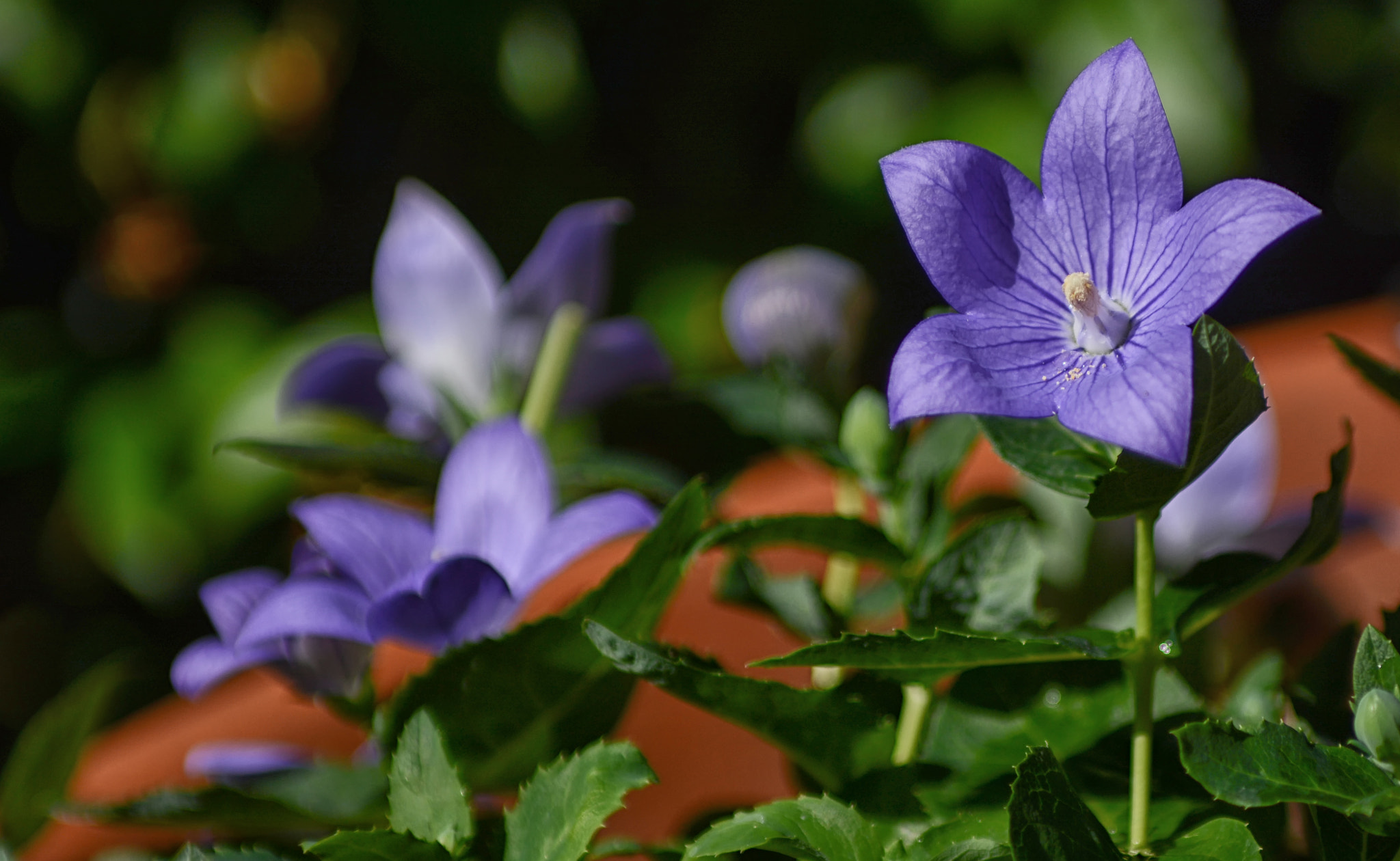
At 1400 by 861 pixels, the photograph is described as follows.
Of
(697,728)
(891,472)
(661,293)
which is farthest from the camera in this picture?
(661,293)

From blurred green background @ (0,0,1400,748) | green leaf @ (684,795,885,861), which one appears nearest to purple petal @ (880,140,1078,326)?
green leaf @ (684,795,885,861)

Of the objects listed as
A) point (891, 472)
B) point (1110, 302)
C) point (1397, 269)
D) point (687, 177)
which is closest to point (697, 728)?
point (891, 472)

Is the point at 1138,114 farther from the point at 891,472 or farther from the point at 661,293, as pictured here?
the point at 661,293

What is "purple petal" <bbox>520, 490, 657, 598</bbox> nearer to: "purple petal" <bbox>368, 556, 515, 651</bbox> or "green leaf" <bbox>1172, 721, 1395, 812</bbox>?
"purple petal" <bbox>368, 556, 515, 651</bbox>

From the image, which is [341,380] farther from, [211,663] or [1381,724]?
[1381,724]

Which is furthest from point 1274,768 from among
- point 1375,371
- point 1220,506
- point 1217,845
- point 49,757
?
point 49,757

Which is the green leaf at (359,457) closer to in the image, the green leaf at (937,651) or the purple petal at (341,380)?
the purple petal at (341,380)
